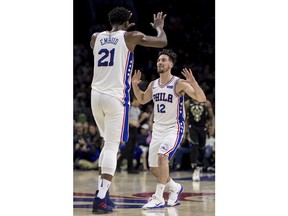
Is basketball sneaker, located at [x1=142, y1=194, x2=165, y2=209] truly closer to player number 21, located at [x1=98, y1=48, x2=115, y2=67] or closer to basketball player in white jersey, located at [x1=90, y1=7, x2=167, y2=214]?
basketball player in white jersey, located at [x1=90, y1=7, x2=167, y2=214]

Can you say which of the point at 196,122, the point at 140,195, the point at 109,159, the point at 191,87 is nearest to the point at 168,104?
the point at 191,87

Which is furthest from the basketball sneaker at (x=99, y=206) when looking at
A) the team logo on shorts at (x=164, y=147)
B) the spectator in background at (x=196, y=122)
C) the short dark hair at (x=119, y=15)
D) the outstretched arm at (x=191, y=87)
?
the spectator in background at (x=196, y=122)

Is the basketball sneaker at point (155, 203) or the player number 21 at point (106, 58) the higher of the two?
the player number 21 at point (106, 58)

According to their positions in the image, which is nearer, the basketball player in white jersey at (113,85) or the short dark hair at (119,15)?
the basketball player in white jersey at (113,85)

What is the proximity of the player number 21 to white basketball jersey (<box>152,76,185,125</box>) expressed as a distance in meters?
1.17

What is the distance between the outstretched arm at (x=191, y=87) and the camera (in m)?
7.52

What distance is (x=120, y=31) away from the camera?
7238 millimetres

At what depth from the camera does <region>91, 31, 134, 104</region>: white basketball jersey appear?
23.5 feet

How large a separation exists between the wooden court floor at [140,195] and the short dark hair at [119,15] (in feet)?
7.37

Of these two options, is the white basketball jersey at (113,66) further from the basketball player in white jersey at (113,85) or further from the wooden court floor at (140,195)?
the wooden court floor at (140,195)

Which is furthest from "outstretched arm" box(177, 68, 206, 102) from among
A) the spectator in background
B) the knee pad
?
the spectator in background
